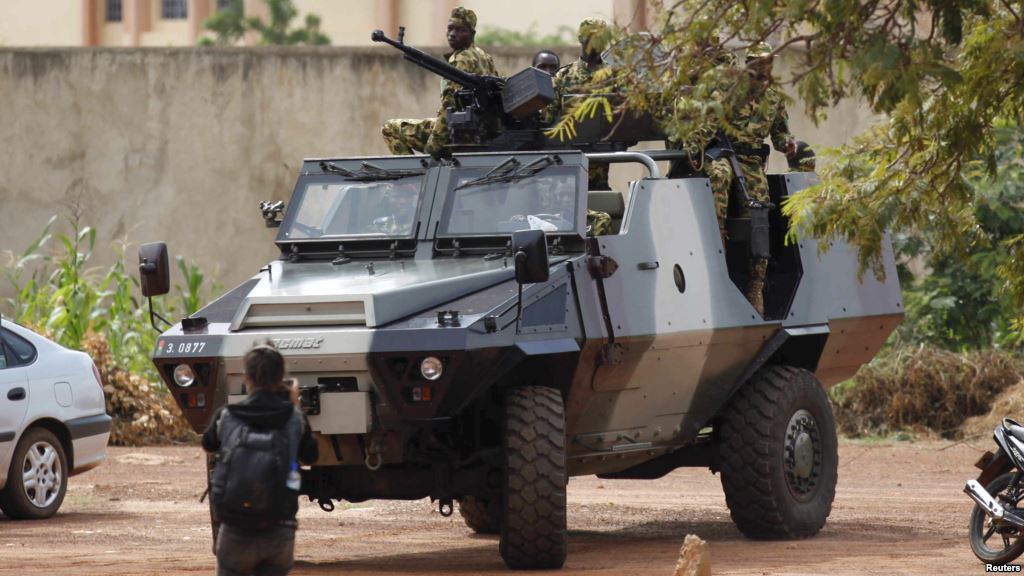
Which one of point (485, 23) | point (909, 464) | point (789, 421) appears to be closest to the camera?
point (789, 421)

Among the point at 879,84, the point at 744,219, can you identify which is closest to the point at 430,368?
the point at 879,84

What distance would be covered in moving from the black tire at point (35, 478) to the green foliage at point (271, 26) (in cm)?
2714

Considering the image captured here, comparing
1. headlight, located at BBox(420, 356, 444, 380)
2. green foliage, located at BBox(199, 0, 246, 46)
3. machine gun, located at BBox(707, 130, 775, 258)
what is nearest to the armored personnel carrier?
headlight, located at BBox(420, 356, 444, 380)

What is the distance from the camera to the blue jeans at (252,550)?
711 cm

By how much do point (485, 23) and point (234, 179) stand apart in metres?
19.5

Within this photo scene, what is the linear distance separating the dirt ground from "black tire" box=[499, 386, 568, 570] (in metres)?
0.33

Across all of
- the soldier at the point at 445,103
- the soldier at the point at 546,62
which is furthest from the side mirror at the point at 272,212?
the soldier at the point at 546,62

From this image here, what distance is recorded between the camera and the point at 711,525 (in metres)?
12.9

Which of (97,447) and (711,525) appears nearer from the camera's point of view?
(711,525)

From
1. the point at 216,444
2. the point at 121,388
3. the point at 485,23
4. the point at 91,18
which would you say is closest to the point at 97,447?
the point at 121,388

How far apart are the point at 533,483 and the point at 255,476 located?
2705mm

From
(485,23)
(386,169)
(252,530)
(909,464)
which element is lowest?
(909,464)

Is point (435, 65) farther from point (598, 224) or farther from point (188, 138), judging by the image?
point (188, 138)

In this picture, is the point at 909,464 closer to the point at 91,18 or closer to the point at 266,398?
the point at 266,398
